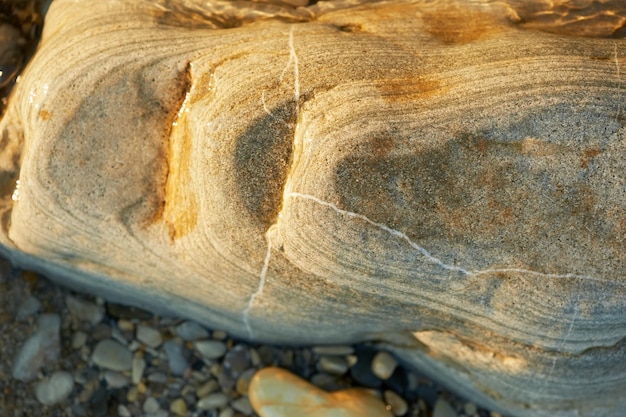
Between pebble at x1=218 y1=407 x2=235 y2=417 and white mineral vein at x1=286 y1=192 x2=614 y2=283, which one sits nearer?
white mineral vein at x1=286 y1=192 x2=614 y2=283

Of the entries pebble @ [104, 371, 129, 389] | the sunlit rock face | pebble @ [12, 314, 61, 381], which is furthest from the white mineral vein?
pebble @ [12, 314, 61, 381]

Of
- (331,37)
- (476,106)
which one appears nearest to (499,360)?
(476,106)

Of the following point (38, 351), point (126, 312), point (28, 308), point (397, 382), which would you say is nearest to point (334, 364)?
point (397, 382)

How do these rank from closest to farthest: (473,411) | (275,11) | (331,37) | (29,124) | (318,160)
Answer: (318,160) → (331,37) → (29,124) → (275,11) → (473,411)

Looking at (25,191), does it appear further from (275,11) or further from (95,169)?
(275,11)

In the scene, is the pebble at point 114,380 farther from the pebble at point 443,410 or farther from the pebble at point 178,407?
the pebble at point 443,410

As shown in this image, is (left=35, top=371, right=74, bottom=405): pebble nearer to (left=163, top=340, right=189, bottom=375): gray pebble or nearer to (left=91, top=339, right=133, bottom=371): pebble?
(left=91, top=339, right=133, bottom=371): pebble

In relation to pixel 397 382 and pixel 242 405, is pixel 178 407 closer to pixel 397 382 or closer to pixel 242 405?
pixel 242 405
